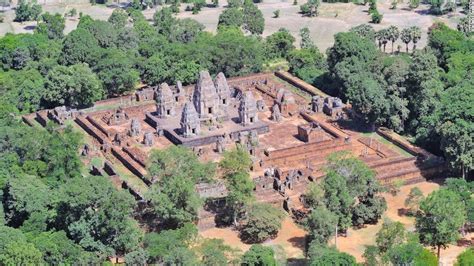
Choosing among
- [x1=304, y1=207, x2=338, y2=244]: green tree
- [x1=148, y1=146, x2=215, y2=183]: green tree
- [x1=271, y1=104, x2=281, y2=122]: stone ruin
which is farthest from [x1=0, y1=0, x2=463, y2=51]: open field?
[x1=304, y1=207, x2=338, y2=244]: green tree

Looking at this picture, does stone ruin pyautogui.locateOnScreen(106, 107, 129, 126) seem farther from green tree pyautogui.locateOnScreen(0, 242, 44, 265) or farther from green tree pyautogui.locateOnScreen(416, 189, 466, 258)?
green tree pyautogui.locateOnScreen(416, 189, 466, 258)

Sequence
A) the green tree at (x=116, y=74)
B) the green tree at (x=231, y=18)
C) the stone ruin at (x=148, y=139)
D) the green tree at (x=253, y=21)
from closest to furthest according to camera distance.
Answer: the stone ruin at (x=148, y=139) < the green tree at (x=116, y=74) < the green tree at (x=231, y=18) < the green tree at (x=253, y=21)

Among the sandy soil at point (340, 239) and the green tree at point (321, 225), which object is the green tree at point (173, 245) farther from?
the green tree at point (321, 225)

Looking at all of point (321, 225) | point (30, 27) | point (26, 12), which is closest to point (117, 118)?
point (321, 225)

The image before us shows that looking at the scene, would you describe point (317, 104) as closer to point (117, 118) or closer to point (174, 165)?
point (117, 118)

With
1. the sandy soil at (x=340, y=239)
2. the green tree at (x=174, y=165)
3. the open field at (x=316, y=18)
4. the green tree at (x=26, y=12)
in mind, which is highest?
the green tree at (x=174, y=165)

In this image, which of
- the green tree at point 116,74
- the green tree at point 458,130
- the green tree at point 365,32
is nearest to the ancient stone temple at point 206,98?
the green tree at point 116,74

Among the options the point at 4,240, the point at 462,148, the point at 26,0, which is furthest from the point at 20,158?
the point at 26,0

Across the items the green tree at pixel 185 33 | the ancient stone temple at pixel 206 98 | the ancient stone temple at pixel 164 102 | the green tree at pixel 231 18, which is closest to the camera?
the ancient stone temple at pixel 206 98
